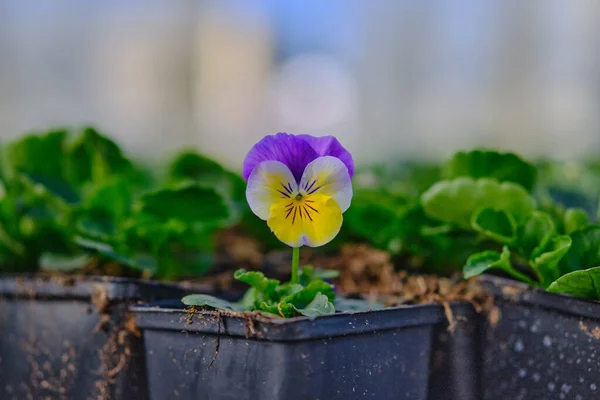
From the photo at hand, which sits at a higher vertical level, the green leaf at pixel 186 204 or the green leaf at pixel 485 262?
the green leaf at pixel 186 204

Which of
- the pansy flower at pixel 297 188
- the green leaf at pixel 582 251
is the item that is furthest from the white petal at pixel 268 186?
the green leaf at pixel 582 251

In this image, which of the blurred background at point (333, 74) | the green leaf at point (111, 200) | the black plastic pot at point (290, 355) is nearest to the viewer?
the black plastic pot at point (290, 355)

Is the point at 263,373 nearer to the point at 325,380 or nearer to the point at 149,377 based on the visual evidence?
the point at 325,380

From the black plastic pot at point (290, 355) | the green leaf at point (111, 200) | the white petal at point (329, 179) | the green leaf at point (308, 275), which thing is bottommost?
the black plastic pot at point (290, 355)

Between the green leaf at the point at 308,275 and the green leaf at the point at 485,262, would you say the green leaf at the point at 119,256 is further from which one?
the green leaf at the point at 485,262

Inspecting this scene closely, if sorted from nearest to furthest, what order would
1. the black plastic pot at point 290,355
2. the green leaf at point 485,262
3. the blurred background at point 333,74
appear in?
the black plastic pot at point 290,355
the green leaf at point 485,262
the blurred background at point 333,74

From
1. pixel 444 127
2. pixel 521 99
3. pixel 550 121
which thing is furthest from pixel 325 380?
pixel 444 127

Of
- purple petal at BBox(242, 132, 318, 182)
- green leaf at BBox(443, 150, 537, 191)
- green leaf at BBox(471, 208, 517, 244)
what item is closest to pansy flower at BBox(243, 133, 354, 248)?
purple petal at BBox(242, 132, 318, 182)
